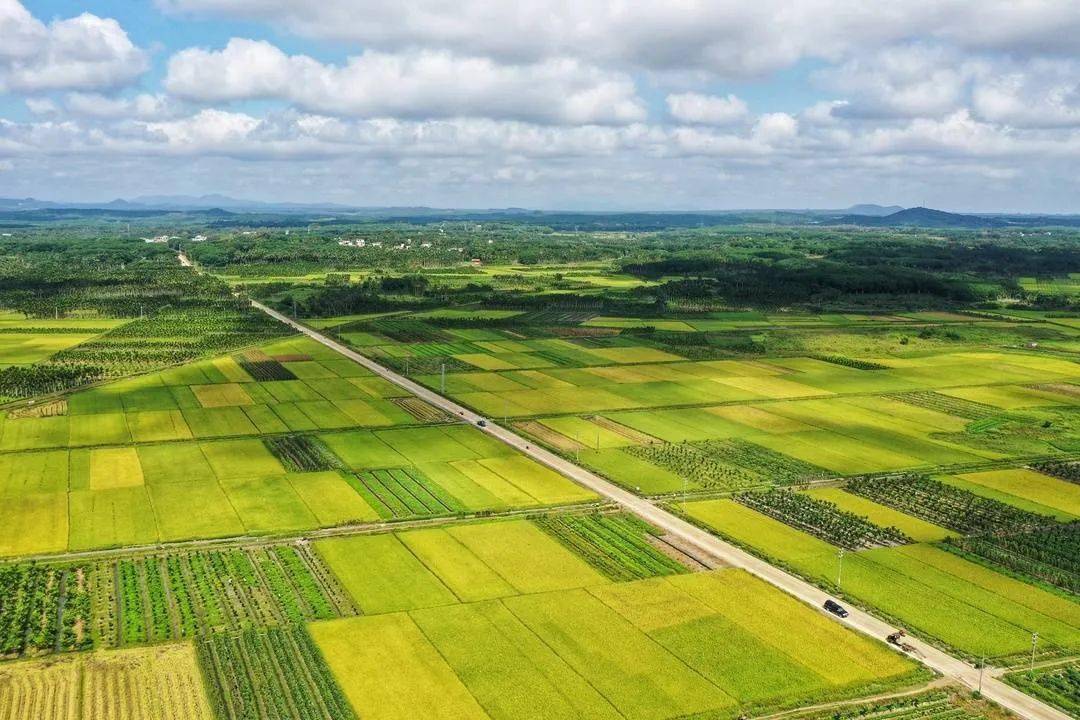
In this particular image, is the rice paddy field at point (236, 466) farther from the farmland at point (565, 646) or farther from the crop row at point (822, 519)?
the crop row at point (822, 519)

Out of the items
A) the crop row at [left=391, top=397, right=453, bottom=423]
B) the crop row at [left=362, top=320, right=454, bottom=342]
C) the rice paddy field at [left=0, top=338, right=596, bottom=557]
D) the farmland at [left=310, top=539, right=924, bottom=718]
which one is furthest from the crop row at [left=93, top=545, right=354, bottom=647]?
the crop row at [left=362, top=320, right=454, bottom=342]

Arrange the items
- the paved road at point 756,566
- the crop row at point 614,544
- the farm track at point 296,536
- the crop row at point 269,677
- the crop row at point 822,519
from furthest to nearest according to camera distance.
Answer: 1. the crop row at point 822,519
2. the farm track at point 296,536
3. the crop row at point 614,544
4. the paved road at point 756,566
5. the crop row at point 269,677

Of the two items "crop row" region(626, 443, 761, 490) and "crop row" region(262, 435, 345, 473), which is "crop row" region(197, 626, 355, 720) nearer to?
"crop row" region(262, 435, 345, 473)

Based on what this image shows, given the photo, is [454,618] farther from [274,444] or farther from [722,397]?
[722,397]

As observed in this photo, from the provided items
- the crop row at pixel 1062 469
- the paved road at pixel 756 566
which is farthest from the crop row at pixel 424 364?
the crop row at pixel 1062 469

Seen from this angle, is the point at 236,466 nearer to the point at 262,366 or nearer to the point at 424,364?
the point at 262,366

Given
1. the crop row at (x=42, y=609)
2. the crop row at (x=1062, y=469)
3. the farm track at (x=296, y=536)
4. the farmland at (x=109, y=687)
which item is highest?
the crop row at (x=1062, y=469)
